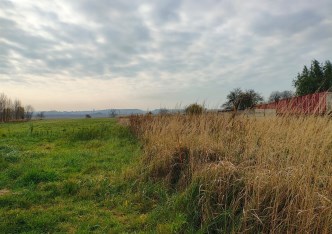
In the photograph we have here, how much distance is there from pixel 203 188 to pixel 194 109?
23.4 ft

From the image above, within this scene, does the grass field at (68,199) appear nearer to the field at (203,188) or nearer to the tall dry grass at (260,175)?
the field at (203,188)

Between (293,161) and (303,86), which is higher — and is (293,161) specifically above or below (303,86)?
below

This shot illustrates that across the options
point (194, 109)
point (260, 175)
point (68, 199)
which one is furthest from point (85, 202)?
point (194, 109)

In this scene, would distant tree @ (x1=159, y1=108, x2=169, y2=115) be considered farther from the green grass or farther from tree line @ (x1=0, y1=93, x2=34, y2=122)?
tree line @ (x1=0, y1=93, x2=34, y2=122)

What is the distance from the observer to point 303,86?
54.6 meters

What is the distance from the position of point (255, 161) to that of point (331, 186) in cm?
130

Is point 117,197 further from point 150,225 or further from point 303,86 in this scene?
point 303,86

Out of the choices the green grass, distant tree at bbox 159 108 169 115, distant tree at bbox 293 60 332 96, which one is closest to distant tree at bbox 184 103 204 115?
distant tree at bbox 159 108 169 115

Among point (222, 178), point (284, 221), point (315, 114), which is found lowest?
point (284, 221)

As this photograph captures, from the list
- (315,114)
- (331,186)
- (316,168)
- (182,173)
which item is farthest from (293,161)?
(315,114)

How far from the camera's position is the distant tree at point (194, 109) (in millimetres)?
10833

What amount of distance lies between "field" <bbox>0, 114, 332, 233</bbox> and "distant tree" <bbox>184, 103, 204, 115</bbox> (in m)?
2.52

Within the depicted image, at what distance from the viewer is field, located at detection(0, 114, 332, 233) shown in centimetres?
370

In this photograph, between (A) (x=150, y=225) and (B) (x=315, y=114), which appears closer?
(A) (x=150, y=225)
